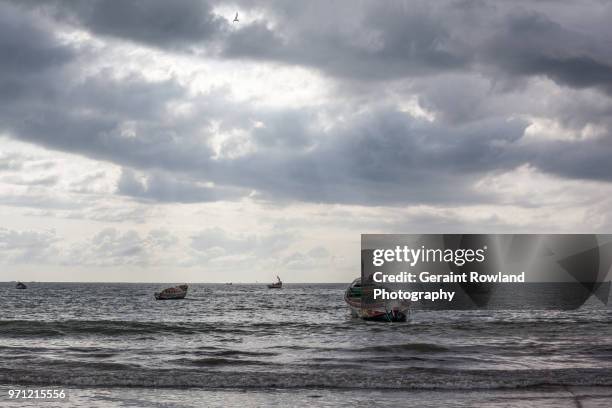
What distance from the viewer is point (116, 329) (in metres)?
55.0

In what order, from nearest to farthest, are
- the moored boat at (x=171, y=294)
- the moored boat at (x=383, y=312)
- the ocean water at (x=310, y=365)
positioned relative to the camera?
the ocean water at (x=310, y=365) → the moored boat at (x=383, y=312) → the moored boat at (x=171, y=294)

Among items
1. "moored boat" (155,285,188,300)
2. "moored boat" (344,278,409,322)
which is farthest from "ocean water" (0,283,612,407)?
"moored boat" (155,285,188,300)

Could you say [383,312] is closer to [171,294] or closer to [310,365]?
[310,365]

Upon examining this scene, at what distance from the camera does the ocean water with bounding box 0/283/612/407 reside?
23.4 meters

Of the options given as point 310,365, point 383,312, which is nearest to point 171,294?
point 383,312

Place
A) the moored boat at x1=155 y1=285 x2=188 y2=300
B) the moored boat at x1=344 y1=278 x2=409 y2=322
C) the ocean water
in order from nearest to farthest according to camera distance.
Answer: the ocean water < the moored boat at x1=344 y1=278 x2=409 y2=322 < the moored boat at x1=155 y1=285 x2=188 y2=300

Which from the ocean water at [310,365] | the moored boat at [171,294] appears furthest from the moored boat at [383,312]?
the moored boat at [171,294]

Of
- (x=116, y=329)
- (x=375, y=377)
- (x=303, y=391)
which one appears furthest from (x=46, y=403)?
(x=116, y=329)

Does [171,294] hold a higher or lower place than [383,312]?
lower

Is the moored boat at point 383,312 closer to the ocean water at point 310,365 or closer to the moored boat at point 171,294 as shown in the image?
the ocean water at point 310,365

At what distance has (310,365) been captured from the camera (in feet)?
110

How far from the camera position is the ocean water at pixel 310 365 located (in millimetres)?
23406

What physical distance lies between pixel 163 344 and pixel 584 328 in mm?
39518

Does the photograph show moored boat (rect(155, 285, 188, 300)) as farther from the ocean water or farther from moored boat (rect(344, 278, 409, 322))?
the ocean water
